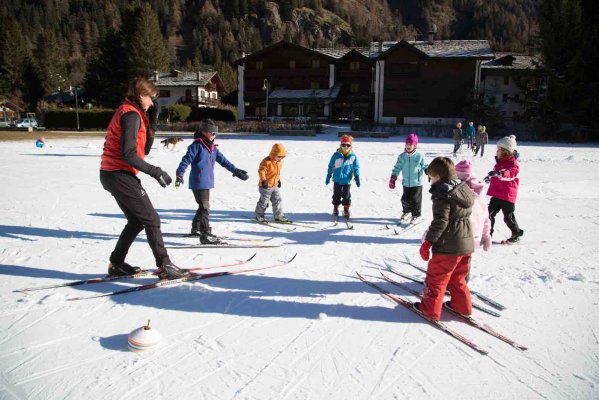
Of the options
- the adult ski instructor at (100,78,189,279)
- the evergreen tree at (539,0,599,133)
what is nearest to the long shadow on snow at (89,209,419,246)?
the adult ski instructor at (100,78,189,279)

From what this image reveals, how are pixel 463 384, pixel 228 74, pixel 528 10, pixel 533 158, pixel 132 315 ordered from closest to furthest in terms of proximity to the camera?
pixel 463 384
pixel 132 315
pixel 533 158
pixel 228 74
pixel 528 10

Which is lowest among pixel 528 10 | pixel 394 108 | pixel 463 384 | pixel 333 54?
pixel 463 384

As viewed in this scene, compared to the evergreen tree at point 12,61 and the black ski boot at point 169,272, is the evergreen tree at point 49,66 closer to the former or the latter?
the evergreen tree at point 12,61

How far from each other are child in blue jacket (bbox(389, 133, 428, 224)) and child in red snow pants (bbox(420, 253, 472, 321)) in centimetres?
282

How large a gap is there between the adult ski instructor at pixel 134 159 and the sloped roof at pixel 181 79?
5287 centimetres

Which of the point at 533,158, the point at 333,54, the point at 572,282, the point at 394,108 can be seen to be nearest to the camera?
the point at 572,282

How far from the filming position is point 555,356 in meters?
2.81

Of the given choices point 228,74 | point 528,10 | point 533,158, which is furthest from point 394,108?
point 528,10

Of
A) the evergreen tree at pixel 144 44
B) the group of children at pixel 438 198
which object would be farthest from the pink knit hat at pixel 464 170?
the evergreen tree at pixel 144 44

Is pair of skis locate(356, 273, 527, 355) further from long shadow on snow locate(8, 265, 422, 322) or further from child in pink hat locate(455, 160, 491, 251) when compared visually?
child in pink hat locate(455, 160, 491, 251)

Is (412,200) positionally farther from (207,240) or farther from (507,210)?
(207,240)

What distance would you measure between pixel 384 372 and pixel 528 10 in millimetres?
177345

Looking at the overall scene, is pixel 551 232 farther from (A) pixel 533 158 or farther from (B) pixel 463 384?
(A) pixel 533 158

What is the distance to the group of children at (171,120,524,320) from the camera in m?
3.14
